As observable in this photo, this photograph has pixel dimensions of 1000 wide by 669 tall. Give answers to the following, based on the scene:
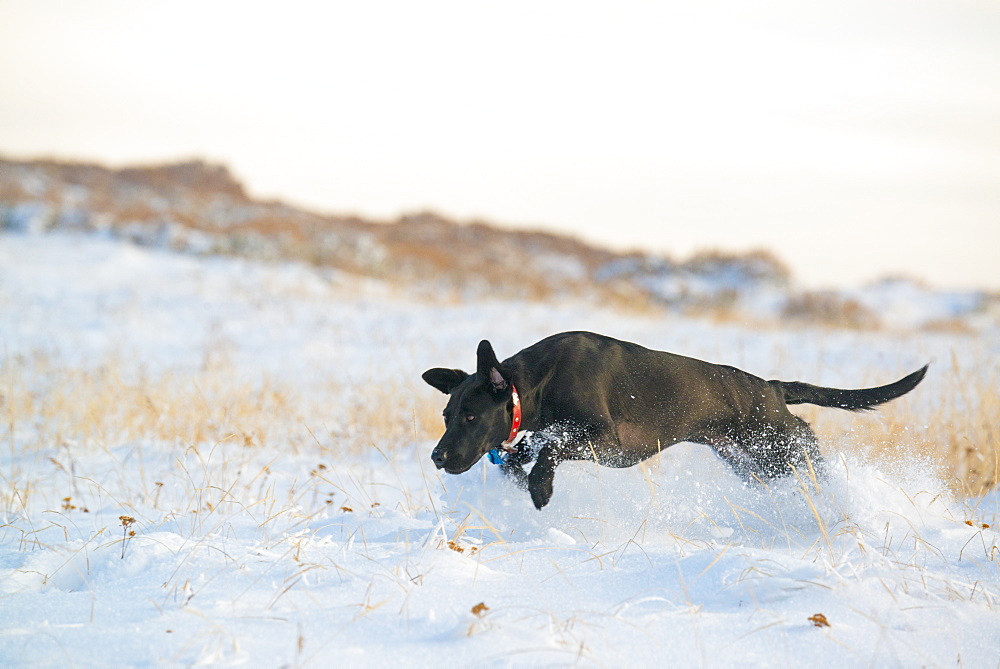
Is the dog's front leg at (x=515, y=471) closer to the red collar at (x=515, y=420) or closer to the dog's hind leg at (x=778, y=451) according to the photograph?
the red collar at (x=515, y=420)

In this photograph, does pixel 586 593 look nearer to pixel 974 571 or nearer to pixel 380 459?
pixel 974 571

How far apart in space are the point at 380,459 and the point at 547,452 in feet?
7.86

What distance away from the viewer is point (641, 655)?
2121 mm

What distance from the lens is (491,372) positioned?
Result: 11.6 ft

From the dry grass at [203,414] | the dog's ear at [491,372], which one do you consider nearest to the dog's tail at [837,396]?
the dog's ear at [491,372]

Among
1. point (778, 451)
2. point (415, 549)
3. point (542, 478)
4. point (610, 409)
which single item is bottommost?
point (415, 549)

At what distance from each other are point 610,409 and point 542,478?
1.75 ft

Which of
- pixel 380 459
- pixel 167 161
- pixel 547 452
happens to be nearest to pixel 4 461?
pixel 380 459

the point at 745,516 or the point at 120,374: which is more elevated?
the point at 745,516

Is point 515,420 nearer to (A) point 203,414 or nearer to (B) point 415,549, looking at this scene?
(B) point 415,549

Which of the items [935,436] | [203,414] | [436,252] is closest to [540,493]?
[203,414]

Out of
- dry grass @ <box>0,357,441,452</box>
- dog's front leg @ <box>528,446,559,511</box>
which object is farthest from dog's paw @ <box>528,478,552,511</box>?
dry grass @ <box>0,357,441,452</box>

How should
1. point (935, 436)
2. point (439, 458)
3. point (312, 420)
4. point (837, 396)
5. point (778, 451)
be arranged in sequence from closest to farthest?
point (439, 458) → point (778, 451) → point (837, 396) → point (935, 436) → point (312, 420)

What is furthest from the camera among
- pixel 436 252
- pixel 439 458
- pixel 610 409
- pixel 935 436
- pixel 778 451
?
pixel 436 252
